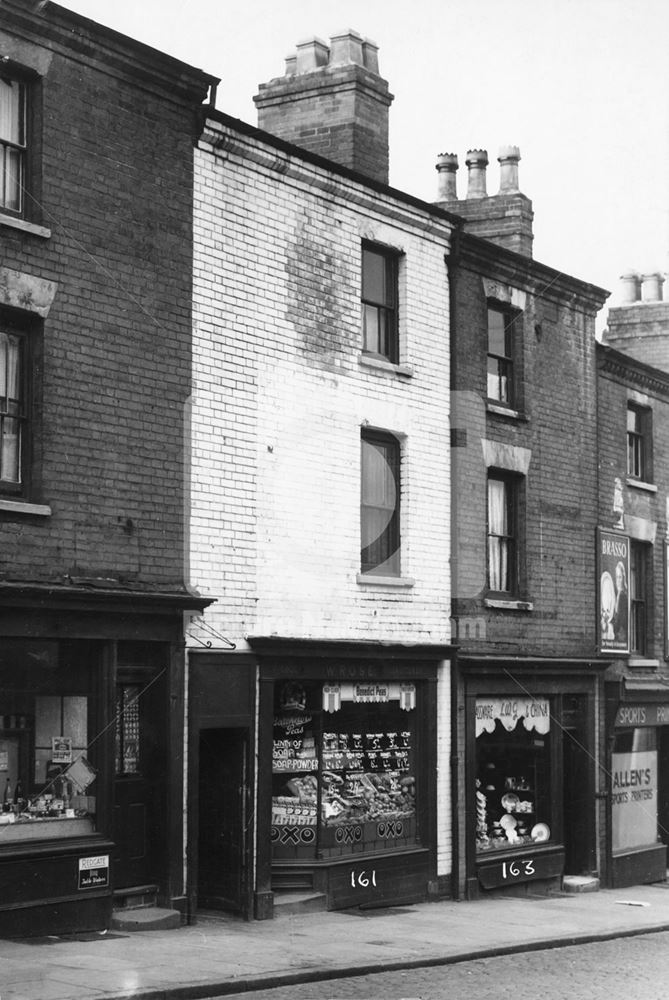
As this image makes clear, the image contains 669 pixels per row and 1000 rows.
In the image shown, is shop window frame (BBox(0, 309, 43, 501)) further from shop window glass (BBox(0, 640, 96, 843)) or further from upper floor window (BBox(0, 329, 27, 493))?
shop window glass (BBox(0, 640, 96, 843))

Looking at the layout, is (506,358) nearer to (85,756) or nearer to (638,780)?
(638,780)

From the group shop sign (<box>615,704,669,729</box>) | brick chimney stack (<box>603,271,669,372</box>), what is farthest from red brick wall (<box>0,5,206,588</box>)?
brick chimney stack (<box>603,271,669,372</box>)

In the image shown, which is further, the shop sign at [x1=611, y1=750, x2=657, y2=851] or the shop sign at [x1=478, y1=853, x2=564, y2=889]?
the shop sign at [x1=611, y1=750, x2=657, y2=851]

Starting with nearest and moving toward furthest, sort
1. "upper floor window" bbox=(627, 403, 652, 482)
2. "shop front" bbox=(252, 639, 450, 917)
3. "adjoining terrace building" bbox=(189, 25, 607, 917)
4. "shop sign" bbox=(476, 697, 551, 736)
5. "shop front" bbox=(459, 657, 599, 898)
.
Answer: "adjoining terrace building" bbox=(189, 25, 607, 917), "shop front" bbox=(252, 639, 450, 917), "shop front" bbox=(459, 657, 599, 898), "shop sign" bbox=(476, 697, 551, 736), "upper floor window" bbox=(627, 403, 652, 482)

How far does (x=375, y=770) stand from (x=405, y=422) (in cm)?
482

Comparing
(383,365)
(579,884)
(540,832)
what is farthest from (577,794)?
(383,365)

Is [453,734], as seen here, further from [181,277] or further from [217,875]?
[181,277]

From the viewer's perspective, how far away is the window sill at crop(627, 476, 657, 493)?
85.2ft

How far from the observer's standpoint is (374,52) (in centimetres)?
2175

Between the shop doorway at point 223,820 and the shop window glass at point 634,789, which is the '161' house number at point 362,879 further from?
the shop window glass at point 634,789

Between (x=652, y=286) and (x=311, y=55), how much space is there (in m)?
12.1

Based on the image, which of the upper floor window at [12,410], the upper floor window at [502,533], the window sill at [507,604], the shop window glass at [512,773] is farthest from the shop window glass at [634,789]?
the upper floor window at [12,410]

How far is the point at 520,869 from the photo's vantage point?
2209 centimetres

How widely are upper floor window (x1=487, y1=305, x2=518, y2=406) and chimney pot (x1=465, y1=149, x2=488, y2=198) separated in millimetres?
3908
